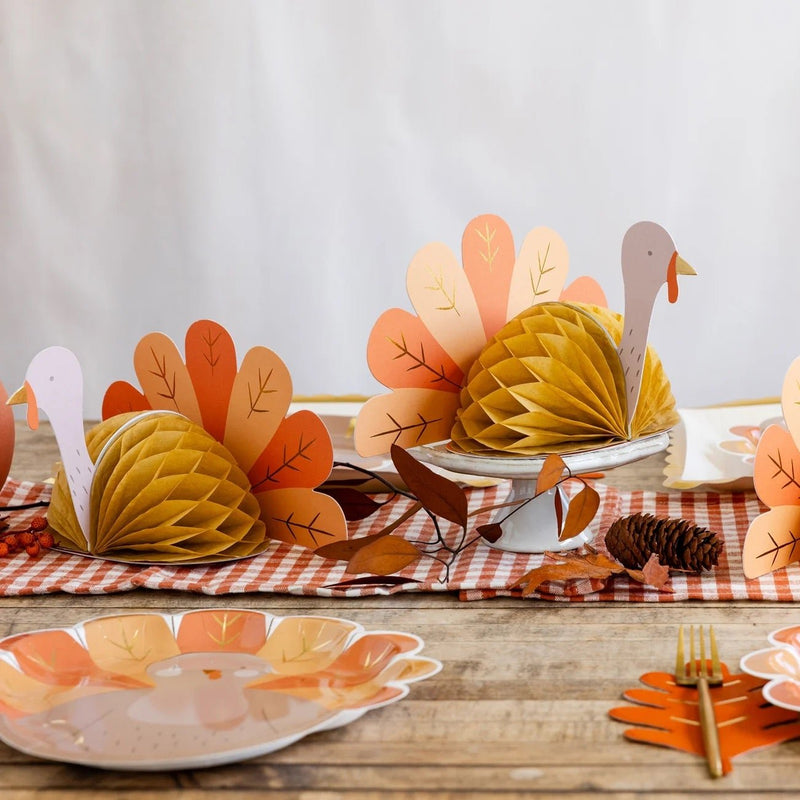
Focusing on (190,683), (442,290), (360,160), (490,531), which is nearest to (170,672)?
(190,683)

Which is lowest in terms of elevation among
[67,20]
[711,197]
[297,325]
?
[297,325]

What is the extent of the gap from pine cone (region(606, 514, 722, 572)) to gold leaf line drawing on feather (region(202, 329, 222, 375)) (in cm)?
38

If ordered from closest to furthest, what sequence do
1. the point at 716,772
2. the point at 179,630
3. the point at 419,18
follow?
the point at 716,772, the point at 179,630, the point at 419,18

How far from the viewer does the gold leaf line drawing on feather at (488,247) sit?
92cm

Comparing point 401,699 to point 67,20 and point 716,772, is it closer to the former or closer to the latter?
point 716,772

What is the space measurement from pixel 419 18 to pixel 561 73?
350 millimetres

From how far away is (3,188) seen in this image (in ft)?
8.12

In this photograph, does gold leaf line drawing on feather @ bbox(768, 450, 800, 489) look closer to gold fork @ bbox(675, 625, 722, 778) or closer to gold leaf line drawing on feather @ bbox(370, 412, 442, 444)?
gold fork @ bbox(675, 625, 722, 778)

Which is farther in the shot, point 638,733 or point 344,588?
point 344,588

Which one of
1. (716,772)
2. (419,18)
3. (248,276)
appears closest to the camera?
(716,772)

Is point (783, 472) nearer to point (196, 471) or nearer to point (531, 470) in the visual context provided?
point (531, 470)

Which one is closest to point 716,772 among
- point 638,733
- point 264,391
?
point 638,733

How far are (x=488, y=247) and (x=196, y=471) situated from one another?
0.33m

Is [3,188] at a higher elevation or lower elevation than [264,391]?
higher
